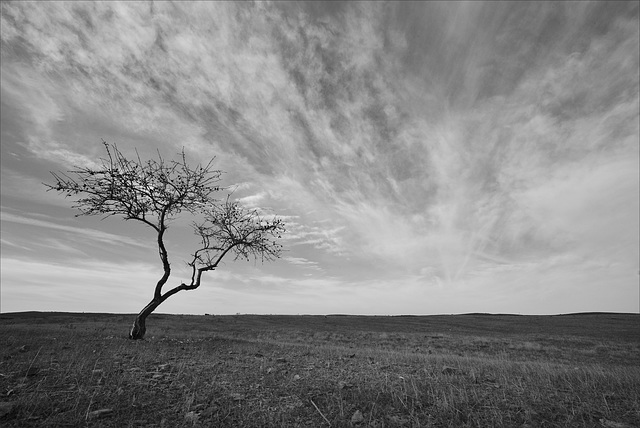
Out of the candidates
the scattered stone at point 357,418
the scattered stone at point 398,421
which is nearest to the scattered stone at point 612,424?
the scattered stone at point 398,421

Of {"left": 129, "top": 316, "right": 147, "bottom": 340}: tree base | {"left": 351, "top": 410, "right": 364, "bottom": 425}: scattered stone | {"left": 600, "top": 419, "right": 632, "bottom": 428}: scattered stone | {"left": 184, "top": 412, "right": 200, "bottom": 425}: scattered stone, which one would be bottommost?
A: {"left": 600, "top": 419, "right": 632, "bottom": 428}: scattered stone

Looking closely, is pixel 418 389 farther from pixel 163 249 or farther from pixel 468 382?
pixel 163 249

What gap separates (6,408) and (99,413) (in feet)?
4.69

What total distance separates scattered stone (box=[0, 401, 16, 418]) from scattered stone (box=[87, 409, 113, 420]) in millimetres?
1199

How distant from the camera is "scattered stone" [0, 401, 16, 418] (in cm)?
534

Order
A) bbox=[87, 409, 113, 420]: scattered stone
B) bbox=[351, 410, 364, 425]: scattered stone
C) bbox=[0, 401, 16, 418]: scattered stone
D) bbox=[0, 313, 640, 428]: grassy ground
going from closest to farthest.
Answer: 1. bbox=[0, 401, 16, 418]: scattered stone
2. bbox=[87, 409, 113, 420]: scattered stone
3. bbox=[0, 313, 640, 428]: grassy ground
4. bbox=[351, 410, 364, 425]: scattered stone

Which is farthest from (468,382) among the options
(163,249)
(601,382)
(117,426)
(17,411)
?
(163,249)

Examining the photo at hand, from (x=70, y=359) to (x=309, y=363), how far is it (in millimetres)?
7103

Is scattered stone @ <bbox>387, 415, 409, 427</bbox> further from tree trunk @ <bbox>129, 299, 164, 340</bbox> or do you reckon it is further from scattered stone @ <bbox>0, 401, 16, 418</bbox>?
tree trunk @ <bbox>129, 299, 164, 340</bbox>

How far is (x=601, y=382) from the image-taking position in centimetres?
963

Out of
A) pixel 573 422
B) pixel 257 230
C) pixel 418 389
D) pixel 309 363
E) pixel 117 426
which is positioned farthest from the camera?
pixel 257 230

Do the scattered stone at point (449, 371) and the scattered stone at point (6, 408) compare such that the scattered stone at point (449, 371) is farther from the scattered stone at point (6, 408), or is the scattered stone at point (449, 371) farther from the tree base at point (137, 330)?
the tree base at point (137, 330)

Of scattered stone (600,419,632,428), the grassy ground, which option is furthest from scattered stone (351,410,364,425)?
scattered stone (600,419,632,428)

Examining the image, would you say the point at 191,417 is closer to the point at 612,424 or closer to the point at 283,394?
the point at 283,394
